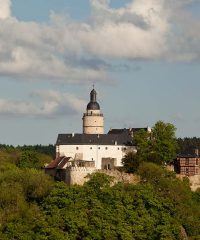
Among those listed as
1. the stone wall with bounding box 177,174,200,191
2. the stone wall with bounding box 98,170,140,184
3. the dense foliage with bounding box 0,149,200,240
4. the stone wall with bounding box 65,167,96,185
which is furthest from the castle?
the stone wall with bounding box 65,167,96,185

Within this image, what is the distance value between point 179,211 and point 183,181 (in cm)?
448

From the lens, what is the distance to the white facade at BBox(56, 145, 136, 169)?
73.8 m

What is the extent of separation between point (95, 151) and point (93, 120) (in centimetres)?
347

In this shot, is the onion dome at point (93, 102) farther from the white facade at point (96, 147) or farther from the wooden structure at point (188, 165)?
the wooden structure at point (188, 165)

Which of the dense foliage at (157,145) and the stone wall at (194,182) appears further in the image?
the dense foliage at (157,145)

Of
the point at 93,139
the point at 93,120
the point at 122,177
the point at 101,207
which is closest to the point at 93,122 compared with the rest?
the point at 93,120

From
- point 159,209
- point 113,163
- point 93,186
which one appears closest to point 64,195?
point 93,186

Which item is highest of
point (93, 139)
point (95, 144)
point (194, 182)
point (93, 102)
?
point (93, 102)

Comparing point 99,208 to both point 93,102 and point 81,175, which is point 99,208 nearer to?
point 81,175

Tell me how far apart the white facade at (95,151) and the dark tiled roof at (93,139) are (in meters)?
0.29

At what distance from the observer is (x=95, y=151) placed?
7431cm

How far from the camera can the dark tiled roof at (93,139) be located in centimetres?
7438

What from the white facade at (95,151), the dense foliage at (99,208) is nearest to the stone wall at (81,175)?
the dense foliage at (99,208)

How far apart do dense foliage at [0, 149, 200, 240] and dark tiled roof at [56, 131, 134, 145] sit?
7135 mm
